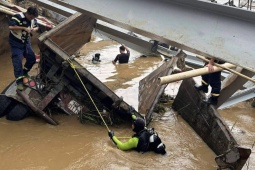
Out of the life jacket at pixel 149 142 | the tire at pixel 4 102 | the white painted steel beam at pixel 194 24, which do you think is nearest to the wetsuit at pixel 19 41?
the tire at pixel 4 102

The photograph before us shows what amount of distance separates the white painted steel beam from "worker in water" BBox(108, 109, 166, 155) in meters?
2.57

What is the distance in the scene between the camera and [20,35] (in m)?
6.61

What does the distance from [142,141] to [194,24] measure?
123 inches

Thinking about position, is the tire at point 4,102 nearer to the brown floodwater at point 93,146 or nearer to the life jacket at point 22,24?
the brown floodwater at point 93,146

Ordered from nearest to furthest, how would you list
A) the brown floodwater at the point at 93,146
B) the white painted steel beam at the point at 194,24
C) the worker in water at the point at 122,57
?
the white painted steel beam at the point at 194,24 < the brown floodwater at the point at 93,146 < the worker in water at the point at 122,57

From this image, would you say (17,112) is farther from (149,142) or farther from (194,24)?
(194,24)

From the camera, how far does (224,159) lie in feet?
15.9

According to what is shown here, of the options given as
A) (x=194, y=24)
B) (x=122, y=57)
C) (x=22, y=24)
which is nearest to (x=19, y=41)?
(x=22, y=24)

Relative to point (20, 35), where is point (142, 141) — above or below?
below

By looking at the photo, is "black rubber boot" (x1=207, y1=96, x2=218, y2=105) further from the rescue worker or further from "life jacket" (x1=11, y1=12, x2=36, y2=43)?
"life jacket" (x1=11, y1=12, x2=36, y2=43)

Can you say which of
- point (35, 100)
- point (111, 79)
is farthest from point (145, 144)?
point (111, 79)

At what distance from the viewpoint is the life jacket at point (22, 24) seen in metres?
6.41

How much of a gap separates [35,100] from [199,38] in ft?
14.8

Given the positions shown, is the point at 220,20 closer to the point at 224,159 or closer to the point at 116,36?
the point at 224,159
